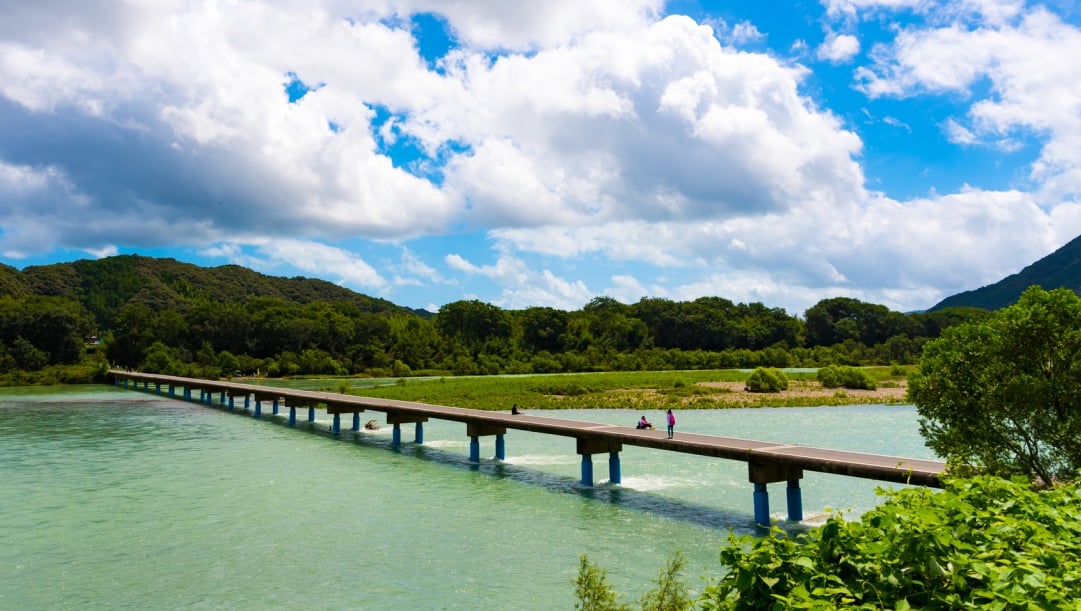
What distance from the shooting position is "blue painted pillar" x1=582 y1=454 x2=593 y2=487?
24875 mm

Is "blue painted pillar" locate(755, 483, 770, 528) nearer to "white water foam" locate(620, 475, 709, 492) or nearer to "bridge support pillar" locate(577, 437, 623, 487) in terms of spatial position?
"white water foam" locate(620, 475, 709, 492)

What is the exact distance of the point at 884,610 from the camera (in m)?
4.05

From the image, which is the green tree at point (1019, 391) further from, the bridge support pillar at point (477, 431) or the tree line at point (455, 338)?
the tree line at point (455, 338)

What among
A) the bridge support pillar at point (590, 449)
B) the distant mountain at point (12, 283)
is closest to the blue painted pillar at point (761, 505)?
the bridge support pillar at point (590, 449)

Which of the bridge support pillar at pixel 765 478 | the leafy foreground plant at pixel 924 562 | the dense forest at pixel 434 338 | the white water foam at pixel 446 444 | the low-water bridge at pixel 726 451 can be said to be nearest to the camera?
the leafy foreground plant at pixel 924 562

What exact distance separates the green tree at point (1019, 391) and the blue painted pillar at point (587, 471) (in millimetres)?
11488

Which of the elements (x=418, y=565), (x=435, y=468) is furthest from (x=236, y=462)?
(x=418, y=565)

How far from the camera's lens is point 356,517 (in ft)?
67.3

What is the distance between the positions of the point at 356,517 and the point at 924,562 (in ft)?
60.5

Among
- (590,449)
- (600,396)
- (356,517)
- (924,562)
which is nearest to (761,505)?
(590,449)

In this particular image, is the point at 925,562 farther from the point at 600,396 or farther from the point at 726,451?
the point at 600,396

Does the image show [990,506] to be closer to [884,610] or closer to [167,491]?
[884,610]

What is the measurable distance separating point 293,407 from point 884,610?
4889 cm

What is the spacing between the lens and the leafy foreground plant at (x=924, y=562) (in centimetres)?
383
